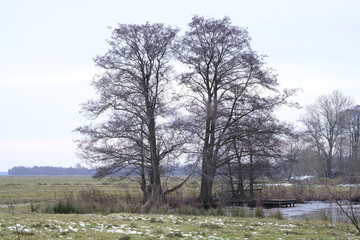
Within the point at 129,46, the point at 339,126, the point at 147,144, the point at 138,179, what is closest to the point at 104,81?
the point at 129,46

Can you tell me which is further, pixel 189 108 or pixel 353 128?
pixel 353 128

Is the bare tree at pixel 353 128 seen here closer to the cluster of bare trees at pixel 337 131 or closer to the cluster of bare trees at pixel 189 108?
the cluster of bare trees at pixel 337 131

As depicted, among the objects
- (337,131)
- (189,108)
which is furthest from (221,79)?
(337,131)

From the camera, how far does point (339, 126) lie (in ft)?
213

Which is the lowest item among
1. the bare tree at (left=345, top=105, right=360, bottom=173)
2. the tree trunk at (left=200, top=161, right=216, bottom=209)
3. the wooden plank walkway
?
the wooden plank walkway

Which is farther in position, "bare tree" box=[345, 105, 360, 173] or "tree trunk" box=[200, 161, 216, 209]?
"bare tree" box=[345, 105, 360, 173]

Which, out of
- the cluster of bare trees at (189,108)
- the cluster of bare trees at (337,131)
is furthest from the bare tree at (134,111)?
the cluster of bare trees at (337,131)

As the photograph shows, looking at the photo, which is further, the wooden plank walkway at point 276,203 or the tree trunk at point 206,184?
the wooden plank walkway at point 276,203

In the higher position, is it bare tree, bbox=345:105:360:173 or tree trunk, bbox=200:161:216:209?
bare tree, bbox=345:105:360:173

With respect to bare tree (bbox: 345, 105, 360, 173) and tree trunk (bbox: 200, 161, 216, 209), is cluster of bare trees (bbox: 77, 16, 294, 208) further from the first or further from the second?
bare tree (bbox: 345, 105, 360, 173)

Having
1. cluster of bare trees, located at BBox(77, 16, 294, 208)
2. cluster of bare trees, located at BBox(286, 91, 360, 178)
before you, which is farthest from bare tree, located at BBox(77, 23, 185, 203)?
cluster of bare trees, located at BBox(286, 91, 360, 178)

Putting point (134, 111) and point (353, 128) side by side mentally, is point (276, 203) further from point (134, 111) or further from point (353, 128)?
point (353, 128)

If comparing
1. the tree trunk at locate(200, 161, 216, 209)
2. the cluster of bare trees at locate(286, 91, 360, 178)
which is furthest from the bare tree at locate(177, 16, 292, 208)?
Result: the cluster of bare trees at locate(286, 91, 360, 178)

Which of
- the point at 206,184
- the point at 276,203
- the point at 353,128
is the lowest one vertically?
the point at 276,203
